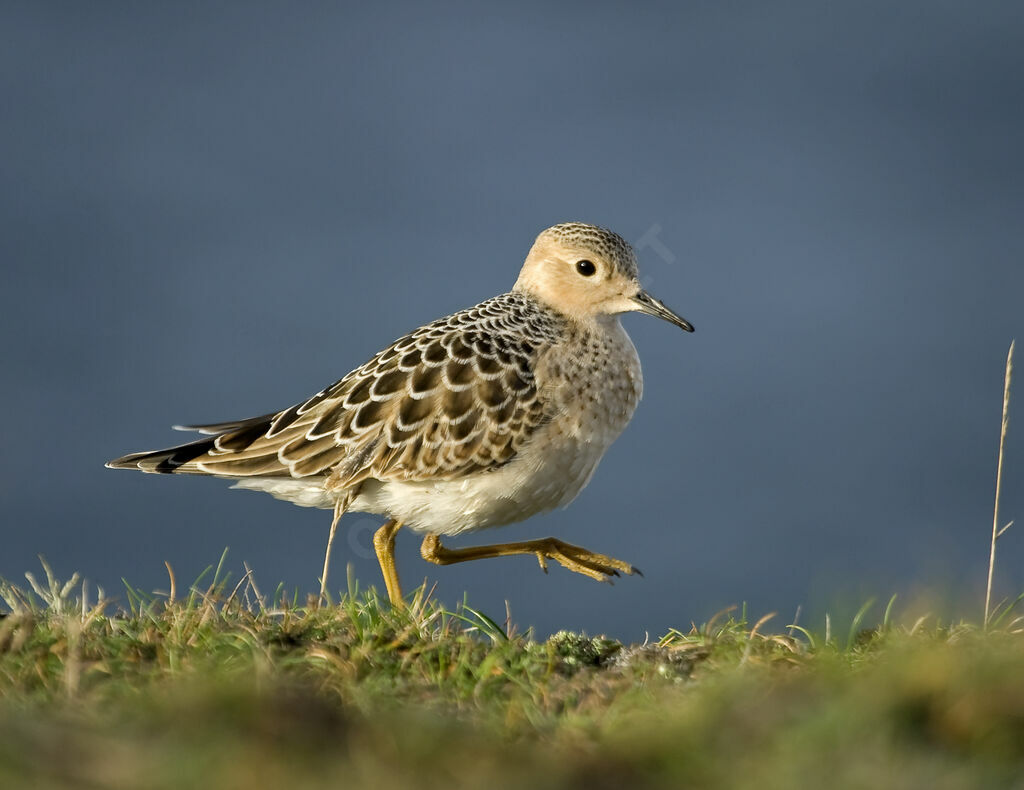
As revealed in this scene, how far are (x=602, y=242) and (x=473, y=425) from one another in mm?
1763

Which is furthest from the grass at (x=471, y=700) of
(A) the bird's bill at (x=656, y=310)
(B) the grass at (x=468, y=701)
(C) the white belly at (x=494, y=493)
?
(A) the bird's bill at (x=656, y=310)

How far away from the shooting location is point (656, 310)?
8.91 metres

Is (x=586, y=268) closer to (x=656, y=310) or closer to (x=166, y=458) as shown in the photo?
(x=656, y=310)

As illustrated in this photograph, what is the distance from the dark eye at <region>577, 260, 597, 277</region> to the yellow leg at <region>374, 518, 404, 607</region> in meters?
2.16

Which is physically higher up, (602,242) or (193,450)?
(602,242)

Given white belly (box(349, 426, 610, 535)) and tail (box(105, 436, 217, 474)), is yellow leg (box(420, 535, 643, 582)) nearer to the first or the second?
white belly (box(349, 426, 610, 535))

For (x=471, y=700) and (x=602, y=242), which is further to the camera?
(x=602, y=242)

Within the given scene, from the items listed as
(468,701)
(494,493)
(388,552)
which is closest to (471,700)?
(468,701)

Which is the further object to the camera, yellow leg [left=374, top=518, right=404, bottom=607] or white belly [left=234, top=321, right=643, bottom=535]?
yellow leg [left=374, top=518, right=404, bottom=607]

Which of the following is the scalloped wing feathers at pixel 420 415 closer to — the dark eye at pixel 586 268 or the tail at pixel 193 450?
the tail at pixel 193 450

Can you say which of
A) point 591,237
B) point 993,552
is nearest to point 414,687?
point 993,552

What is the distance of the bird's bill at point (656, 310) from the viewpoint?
8852 mm

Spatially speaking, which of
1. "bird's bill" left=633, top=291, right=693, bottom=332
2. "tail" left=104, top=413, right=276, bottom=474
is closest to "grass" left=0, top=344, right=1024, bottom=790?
"tail" left=104, top=413, right=276, bottom=474

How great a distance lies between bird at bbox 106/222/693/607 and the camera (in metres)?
8.07
